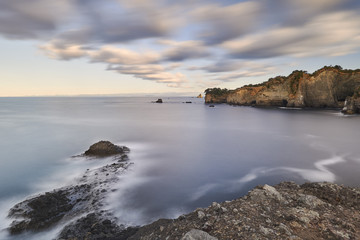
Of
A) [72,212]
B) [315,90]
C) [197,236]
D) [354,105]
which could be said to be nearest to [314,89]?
[315,90]

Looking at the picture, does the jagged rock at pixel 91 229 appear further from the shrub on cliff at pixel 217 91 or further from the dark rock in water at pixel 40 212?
the shrub on cliff at pixel 217 91

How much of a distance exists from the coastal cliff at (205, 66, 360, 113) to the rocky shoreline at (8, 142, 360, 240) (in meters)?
56.0

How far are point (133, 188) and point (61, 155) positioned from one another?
33.7ft

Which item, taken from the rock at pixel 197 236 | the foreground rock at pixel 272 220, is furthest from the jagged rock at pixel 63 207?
the rock at pixel 197 236

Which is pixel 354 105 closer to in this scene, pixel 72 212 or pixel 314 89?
pixel 314 89

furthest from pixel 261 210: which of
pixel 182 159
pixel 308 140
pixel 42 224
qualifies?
pixel 308 140

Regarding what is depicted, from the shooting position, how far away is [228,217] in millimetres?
5773

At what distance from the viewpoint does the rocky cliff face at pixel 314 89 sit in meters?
64.0

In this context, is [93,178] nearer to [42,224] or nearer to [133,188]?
[133,188]

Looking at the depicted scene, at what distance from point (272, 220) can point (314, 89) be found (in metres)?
76.2

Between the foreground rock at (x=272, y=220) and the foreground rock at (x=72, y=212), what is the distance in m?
1.93

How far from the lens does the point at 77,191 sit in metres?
10.4

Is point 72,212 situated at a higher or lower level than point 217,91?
lower

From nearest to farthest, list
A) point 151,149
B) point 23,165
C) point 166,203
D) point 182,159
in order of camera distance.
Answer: point 166,203 → point 23,165 → point 182,159 → point 151,149
